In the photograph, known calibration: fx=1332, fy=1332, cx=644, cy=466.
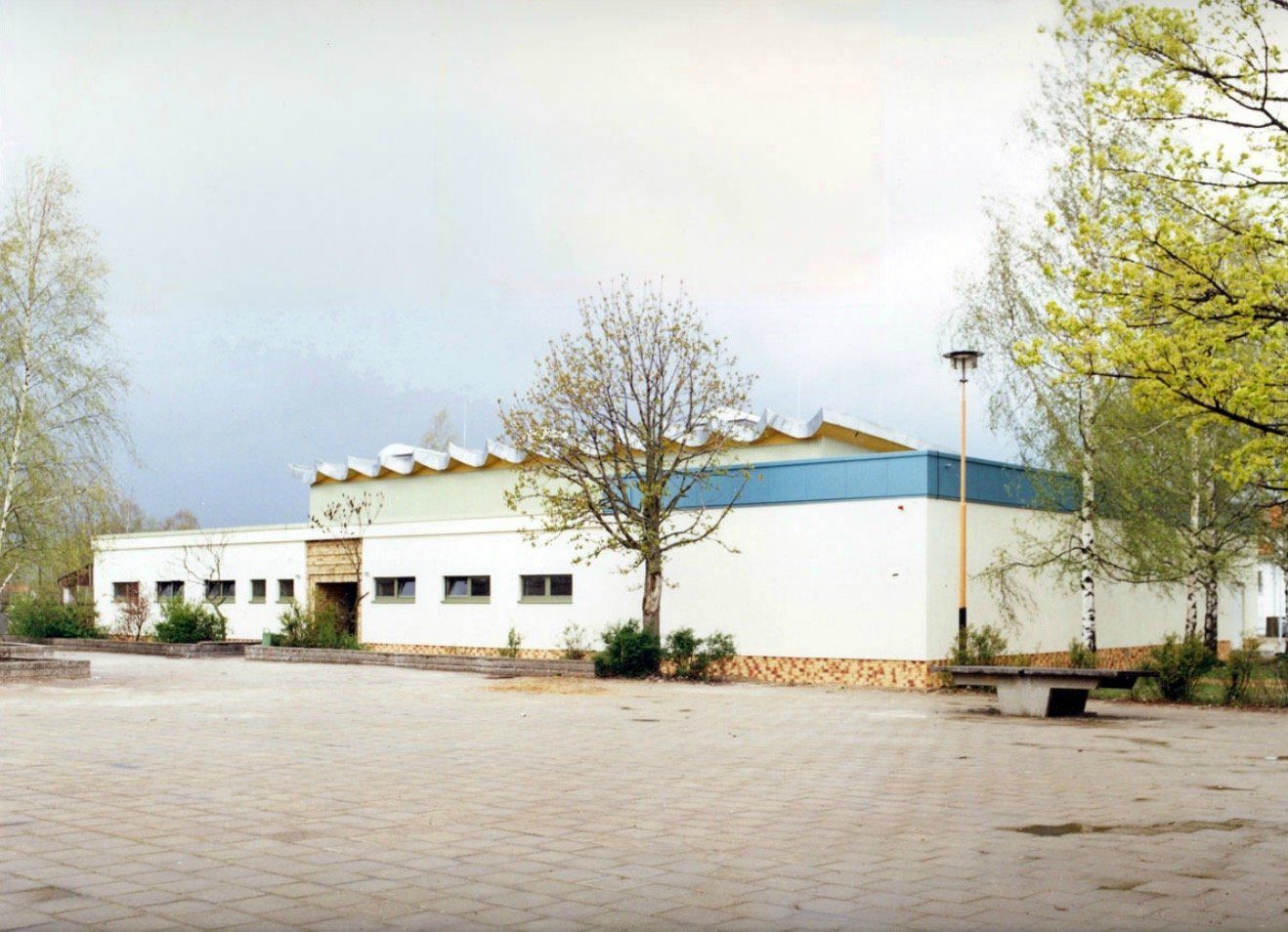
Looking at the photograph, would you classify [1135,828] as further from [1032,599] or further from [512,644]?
[512,644]

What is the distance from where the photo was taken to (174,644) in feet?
125

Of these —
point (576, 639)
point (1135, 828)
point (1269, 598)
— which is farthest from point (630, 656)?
point (1269, 598)

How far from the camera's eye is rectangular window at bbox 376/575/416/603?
3722 cm

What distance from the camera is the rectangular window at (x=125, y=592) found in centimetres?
4628

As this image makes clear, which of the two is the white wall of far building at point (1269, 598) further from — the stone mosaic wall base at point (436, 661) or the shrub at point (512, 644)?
the stone mosaic wall base at point (436, 661)

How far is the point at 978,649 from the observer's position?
81.0 ft

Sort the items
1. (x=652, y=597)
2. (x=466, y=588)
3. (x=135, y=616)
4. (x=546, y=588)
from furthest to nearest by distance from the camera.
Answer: (x=135, y=616), (x=466, y=588), (x=546, y=588), (x=652, y=597)

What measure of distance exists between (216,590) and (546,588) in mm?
15874

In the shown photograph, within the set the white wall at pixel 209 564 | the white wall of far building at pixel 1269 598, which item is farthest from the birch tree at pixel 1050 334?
the white wall of far building at pixel 1269 598

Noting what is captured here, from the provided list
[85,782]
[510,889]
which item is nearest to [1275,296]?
[510,889]

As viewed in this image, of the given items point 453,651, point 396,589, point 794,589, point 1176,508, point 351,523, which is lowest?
point 453,651

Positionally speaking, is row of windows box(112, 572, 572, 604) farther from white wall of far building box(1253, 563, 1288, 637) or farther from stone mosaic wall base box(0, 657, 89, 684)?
white wall of far building box(1253, 563, 1288, 637)

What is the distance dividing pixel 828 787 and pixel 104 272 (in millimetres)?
22777

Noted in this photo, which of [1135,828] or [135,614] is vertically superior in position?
[1135,828]
